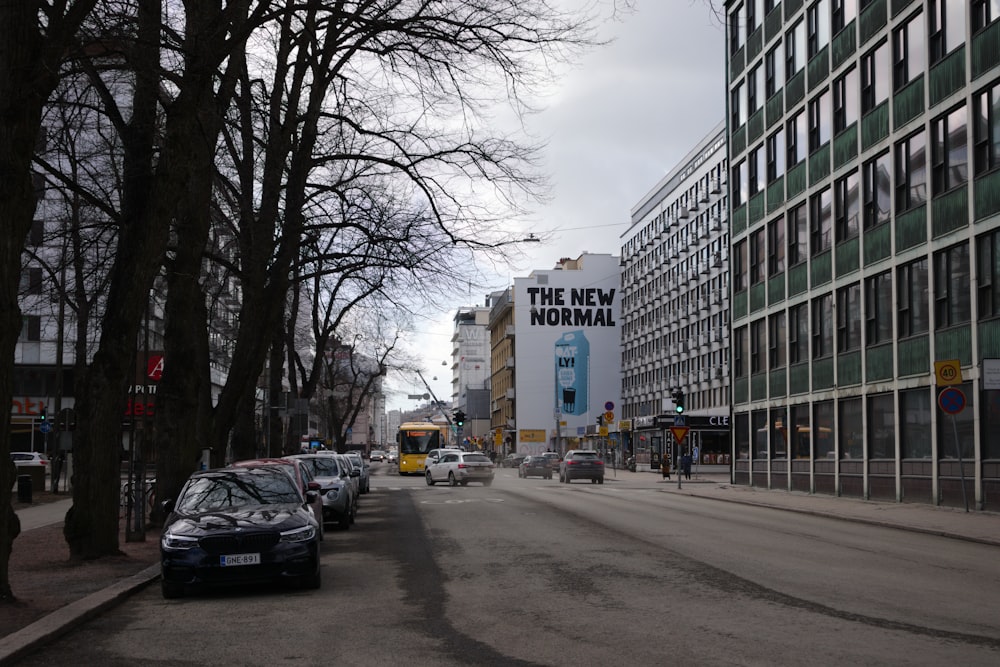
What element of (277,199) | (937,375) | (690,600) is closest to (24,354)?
(277,199)

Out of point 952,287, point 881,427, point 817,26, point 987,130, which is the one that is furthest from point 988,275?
point 817,26

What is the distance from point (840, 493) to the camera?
36.7 m

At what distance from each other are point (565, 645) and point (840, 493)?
2961 centimetres

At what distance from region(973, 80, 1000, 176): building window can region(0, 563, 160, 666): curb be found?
2140 cm

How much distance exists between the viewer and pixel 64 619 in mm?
10469

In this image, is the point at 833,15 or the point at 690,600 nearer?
the point at 690,600

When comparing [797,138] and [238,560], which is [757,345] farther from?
[238,560]

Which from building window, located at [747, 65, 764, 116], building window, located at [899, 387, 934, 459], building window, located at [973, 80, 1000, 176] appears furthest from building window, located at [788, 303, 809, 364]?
building window, located at [973, 80, 1000, 176]

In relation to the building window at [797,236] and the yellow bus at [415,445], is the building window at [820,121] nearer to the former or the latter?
the building window at [797,236]

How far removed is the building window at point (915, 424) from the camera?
3053cm

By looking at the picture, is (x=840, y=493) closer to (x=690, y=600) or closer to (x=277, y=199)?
(x=277, y=199)

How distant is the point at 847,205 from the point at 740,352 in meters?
12.8

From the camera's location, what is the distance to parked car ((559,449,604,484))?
54.1 m

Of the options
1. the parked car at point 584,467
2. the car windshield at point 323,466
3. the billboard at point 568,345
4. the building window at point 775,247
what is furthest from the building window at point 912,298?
the billboard at point 568,345
